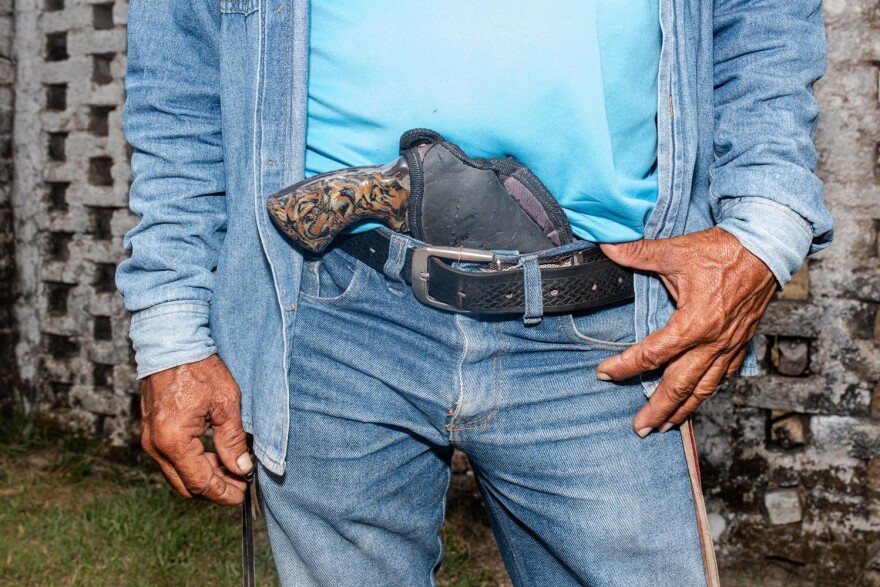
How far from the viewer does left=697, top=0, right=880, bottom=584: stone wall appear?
2.65m

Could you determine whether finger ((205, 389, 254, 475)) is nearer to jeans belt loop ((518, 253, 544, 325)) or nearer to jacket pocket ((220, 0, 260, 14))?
jeans belt loop ((518, 253, 544, 325))

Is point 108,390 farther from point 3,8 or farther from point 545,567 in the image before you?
point 545,567

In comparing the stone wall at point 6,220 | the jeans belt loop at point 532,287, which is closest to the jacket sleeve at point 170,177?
the jeans belt loop at point 532,287

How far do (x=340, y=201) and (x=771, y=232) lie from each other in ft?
2.21

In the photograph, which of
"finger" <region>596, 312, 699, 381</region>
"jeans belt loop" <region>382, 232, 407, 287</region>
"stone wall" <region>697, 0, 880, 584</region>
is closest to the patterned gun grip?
"jeans belt loop" <region>382, 232, 407, 287</region>

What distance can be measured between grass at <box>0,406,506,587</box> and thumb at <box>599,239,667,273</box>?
74.5 inches

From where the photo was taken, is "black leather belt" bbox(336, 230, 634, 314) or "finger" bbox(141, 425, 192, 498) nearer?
"black leather belt" bbox(336, 230, 634, 314)

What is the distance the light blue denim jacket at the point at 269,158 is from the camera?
1314 mm

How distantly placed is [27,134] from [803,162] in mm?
3640

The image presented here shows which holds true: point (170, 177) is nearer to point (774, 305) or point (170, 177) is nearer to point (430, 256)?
point (430, 256)

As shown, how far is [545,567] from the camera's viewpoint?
1.53 m

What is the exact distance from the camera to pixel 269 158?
1462mm

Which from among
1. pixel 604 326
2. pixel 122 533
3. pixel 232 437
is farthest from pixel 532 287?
pixel 122 533

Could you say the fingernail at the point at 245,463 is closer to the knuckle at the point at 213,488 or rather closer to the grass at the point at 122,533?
the knuckle at the point at 213,488
